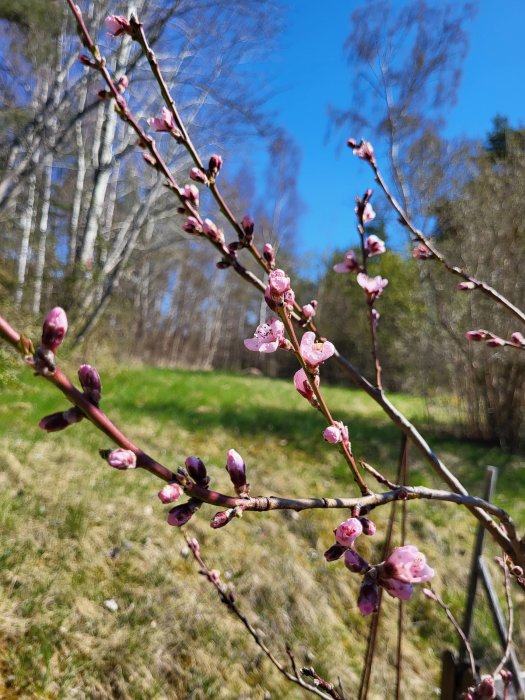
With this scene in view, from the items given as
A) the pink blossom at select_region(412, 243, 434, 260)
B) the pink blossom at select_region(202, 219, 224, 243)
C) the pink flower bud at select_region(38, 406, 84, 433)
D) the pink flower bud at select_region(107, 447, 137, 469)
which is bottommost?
the pink flower bud at select_region(107, 447, 137, 469)

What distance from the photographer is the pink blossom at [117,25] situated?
0.77 m

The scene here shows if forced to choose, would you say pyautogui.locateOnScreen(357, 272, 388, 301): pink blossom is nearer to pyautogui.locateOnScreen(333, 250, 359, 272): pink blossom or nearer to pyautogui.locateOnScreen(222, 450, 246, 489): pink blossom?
pyautogui.locateOnScreen(333, 250, 359, 272): pink blossom

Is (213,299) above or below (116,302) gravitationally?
above

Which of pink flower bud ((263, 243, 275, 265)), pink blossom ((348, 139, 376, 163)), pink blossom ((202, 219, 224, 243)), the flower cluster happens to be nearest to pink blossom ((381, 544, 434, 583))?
the flower cluster

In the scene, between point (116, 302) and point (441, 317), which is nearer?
point (441, 317)

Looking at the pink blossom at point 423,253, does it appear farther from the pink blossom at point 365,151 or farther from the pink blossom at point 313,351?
the pink blossom at point 313,351

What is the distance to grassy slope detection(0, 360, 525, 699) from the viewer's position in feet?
5.50

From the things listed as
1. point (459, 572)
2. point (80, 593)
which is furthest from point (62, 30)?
point (459, 572)

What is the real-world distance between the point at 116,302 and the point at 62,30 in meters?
4.50

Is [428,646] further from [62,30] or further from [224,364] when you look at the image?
[224,364]

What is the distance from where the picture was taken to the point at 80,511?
241 centimetres

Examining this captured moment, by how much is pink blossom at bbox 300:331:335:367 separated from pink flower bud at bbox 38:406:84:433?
248mm

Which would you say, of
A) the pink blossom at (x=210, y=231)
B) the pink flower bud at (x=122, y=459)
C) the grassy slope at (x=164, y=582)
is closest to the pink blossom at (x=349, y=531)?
the pink flower bud at (x=122, y=459)

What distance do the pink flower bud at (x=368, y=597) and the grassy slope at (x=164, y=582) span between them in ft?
4.87
